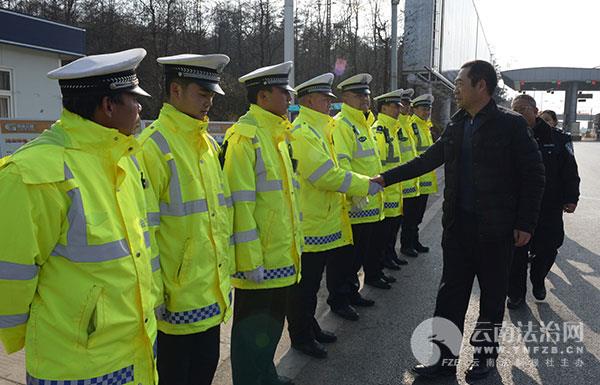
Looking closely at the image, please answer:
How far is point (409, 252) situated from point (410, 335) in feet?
9.30

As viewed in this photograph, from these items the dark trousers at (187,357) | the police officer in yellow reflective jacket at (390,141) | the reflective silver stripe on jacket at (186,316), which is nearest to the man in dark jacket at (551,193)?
the police officer in yellow reflective jacket at (390,141)

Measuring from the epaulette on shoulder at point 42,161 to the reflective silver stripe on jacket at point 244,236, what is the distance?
4.32ft

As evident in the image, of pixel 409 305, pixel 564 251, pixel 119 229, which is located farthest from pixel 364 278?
pixel 119 229

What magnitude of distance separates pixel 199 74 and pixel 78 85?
2.74ft

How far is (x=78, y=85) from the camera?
180 cm

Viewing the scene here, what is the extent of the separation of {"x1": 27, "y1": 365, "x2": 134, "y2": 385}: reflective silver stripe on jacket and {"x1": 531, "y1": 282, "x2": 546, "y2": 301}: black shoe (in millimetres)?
4632

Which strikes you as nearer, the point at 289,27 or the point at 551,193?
the point at 551,193

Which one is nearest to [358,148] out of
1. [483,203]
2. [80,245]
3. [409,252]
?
[483,203]

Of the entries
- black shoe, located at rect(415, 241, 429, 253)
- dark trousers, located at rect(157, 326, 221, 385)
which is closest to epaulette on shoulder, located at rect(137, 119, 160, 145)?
dark trousers, located at rect(157, 326, 221, 385)

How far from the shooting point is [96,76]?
5.94 feet

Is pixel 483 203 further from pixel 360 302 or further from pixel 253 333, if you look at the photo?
pixel 360 302

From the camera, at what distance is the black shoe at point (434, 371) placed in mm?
3576

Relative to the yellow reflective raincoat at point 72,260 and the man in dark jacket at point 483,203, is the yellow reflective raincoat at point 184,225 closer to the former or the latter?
the yellow reflective raincoat at point 72,260

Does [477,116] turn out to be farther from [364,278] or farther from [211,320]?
[364,278]
